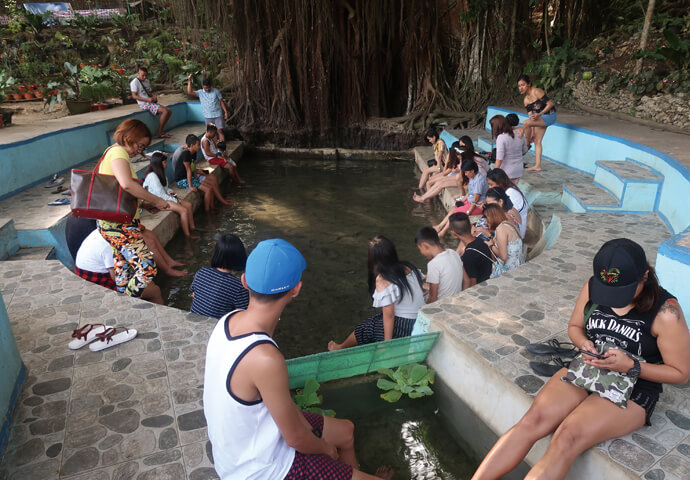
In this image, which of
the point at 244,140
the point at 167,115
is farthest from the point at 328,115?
the point at 167,115

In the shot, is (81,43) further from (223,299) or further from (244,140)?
(223,299)

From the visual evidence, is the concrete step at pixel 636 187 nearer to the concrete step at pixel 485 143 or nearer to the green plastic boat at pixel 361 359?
the concrete step at pixel 485 143

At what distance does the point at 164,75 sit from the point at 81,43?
4.69m

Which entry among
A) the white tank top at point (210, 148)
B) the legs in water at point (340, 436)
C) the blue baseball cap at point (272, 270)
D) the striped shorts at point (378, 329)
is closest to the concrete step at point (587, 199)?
the striped shorts at point (378, 329)

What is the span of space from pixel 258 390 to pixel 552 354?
195cm

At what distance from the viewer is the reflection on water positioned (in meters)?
4.38

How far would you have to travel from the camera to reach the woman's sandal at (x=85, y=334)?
9.71 feet

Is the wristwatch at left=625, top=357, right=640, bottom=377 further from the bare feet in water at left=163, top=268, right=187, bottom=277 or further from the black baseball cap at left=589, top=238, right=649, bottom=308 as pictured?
the bare feet in water at left=163, top=268, right=187, bottom=277

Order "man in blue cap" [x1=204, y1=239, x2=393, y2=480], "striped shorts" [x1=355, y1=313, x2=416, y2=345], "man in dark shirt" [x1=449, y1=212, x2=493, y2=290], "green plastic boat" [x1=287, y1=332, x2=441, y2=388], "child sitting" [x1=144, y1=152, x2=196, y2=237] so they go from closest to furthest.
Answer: "man in blue cap" [x1=204, y1=239, x2=393, y2=480] → "green plastic boat" [x1=287, y1=332, x2=441, y2=388] → "striped shorts" [x1=355, y1=313, x2=416, y2=345] → "man in dark shirt" [x1=449, y1=212, x2=493, y2=290] → "child sitting" [x1=144, y1=152, x2=196, y2=237]

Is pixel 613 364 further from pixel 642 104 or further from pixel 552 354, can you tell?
pixel 642 104

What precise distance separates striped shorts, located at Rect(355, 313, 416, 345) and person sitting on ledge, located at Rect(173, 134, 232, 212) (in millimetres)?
4229

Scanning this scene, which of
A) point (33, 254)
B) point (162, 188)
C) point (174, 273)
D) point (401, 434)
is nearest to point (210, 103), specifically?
point (162, 188)

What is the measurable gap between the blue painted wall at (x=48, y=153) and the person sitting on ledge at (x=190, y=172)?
1.48m

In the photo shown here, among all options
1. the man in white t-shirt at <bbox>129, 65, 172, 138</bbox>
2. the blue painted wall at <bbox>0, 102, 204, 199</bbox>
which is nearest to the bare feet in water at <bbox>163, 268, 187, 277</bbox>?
the blue painted wall at <bbox>0, 102, 204, 199</bbox>
